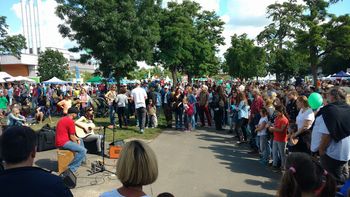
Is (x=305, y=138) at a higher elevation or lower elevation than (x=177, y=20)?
lower

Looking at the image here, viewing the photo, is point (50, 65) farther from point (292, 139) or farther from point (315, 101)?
point (315, 101)

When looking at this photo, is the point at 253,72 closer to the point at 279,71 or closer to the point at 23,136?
the point at 279,71

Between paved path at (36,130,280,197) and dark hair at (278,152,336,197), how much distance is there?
3.56 metres

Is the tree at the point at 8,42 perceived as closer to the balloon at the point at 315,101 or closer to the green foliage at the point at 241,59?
the green foliage at the point at 241,59

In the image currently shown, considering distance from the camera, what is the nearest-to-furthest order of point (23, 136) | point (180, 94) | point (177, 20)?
1. point (23, 136)
2. point (180, 94)
3. point (177, 20)

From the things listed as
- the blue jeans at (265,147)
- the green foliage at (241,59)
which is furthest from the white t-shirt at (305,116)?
the green foliage at (241,59)

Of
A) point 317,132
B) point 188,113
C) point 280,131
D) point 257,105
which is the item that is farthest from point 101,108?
point 317,132

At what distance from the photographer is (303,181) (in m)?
2.69

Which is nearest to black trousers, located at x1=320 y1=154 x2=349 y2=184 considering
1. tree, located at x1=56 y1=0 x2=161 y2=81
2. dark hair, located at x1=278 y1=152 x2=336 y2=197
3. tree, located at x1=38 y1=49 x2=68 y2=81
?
dark hair, located at x1=278 y1=152 x2=336 y2=197

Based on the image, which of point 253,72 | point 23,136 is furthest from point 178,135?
point 253,72

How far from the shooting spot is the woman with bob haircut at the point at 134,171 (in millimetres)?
2475

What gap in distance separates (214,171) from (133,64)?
36.1 feet

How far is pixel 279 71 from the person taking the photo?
195 ft

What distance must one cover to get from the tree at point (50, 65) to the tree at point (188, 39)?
4454 centimetres
